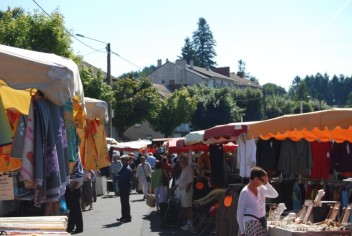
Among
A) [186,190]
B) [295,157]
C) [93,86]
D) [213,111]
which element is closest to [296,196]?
[295,157]

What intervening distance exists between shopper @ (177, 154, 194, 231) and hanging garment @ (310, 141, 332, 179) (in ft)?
12.1

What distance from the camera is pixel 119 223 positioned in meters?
15.1

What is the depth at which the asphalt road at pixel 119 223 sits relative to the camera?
44.0ft

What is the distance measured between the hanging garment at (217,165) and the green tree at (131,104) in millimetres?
34451

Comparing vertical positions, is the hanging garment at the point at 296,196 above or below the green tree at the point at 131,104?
below

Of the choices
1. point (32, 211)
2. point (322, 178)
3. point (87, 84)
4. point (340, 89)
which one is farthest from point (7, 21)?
point (340, 89)

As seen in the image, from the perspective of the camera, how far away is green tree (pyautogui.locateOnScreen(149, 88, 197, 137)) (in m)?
56.7

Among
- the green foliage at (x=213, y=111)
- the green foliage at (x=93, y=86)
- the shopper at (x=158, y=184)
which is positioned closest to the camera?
the shopper at (x=158, y=184)

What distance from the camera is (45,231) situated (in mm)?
4914

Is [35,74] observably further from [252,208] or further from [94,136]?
[94,136]

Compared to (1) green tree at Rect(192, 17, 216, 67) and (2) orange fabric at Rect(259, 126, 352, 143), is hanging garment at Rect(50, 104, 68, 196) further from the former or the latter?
(1) green tree at Rect(192, 17, 216, 67)

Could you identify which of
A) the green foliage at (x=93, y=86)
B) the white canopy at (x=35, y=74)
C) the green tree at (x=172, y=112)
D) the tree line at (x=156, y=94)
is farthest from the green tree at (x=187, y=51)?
the white canopy at (x=35, y=74)

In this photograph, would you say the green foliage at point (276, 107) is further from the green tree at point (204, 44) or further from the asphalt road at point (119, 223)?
the asphalt road at point (119, 223)

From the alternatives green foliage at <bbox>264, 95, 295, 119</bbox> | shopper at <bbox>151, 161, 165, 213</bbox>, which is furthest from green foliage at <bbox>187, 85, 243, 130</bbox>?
shopper at <bbox>151, 161, 165, 213</bbox>
